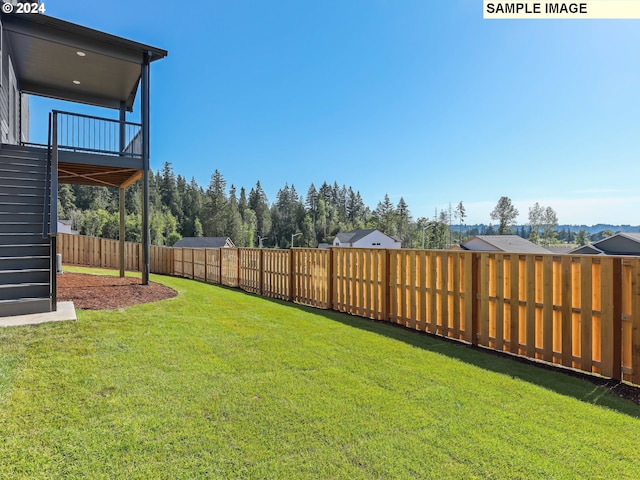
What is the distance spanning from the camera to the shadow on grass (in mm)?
3365

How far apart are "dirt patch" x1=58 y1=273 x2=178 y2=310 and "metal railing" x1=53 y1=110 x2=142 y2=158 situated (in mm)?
3517

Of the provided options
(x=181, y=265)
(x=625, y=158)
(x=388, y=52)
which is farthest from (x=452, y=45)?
(x=625, y=158)

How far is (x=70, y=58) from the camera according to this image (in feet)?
30.7

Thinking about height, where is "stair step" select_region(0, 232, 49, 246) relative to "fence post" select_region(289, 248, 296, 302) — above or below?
above

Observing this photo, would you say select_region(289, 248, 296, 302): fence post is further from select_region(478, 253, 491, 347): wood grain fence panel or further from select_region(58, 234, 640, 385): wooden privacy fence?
select_region(478, 253, 491, 347): wood grain fence panel

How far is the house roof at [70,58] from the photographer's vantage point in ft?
26.9

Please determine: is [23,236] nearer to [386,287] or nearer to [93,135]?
[93,135]

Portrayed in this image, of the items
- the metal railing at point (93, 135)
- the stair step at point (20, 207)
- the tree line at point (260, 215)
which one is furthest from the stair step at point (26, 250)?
the tree line at point (260, 215)

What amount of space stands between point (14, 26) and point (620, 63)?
14.3 m

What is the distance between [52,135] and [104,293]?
140 inches

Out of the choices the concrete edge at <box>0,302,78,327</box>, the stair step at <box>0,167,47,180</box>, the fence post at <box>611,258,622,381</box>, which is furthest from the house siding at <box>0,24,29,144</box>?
the fence post at <box>611,258,622,381</box>

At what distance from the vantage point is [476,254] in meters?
5.25

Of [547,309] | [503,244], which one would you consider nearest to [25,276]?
[547,309]

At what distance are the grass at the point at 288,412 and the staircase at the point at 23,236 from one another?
107 cm
